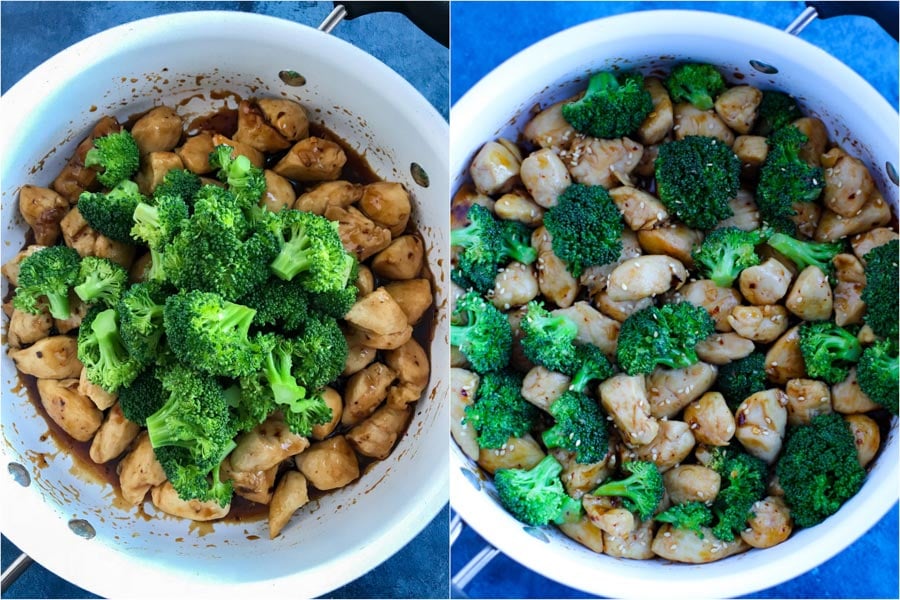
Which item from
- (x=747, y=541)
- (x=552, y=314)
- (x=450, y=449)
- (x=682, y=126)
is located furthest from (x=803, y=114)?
(x=450, y=449)

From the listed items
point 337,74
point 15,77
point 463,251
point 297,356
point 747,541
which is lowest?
point 747,541

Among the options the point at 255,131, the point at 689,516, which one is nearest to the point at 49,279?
the point at 255,131

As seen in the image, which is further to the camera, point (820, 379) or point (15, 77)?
point (15, 77)

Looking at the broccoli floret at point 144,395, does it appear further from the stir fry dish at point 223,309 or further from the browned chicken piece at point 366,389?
the browned chicken piece at point 366,389

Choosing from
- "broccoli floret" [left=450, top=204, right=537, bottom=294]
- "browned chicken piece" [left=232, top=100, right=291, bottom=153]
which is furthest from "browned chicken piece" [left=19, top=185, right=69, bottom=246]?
"broccoli floret" [left=450, top=204, right=537, bottom=294]

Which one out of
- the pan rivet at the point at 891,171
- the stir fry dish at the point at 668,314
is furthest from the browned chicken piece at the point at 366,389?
the pan rivet at the point at 891,171

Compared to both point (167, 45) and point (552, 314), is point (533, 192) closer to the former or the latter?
point (552, 314)

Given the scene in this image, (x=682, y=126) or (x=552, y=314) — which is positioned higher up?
(x=682, y=126)
